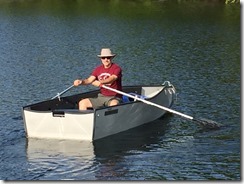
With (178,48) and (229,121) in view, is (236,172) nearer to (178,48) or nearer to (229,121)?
(229,121)

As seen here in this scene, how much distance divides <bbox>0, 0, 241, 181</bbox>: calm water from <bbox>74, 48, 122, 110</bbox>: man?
0.81m

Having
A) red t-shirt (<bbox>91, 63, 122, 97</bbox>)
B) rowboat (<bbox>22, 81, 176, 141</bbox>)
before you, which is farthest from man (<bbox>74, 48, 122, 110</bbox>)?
rowboat (<bbox>22, 81, 176, 141</bbox>)

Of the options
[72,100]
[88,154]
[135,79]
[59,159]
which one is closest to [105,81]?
[72,100]

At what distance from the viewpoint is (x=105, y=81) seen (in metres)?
14.8

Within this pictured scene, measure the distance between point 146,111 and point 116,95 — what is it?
94 centimetres

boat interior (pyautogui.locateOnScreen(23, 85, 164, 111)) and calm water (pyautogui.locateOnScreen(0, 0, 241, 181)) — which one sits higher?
boat interior (pyautogui.locateOnScreen(23, 85, 164, 111))

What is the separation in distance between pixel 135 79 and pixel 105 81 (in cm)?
827

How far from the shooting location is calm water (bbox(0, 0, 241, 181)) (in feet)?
41.7

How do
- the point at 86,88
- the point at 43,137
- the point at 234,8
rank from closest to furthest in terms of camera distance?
the point at 43,137 → the point at 86,88 → the point at 234,8

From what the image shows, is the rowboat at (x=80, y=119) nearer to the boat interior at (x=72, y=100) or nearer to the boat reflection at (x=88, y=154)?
the boat interior at (x=72, y=100)

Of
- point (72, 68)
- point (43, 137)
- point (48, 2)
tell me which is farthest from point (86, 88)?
point (48, 2)

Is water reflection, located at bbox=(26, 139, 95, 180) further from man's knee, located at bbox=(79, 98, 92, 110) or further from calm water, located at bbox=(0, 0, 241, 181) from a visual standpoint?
man's knee, located at bbox=(79, 98, 92, 110)

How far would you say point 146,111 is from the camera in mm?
15820

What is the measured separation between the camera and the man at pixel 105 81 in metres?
14.8
